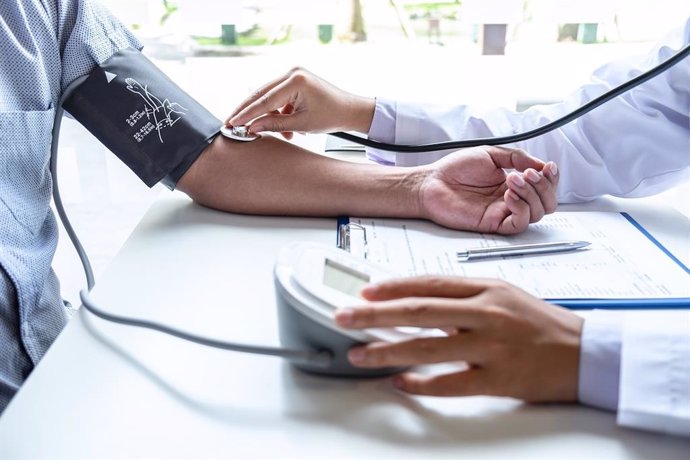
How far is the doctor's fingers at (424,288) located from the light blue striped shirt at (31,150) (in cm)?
50

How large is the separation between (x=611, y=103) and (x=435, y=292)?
0.60 metres

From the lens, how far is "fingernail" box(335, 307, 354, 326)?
20.6 inches

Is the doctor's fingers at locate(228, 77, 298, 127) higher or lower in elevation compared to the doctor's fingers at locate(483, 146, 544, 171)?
higher

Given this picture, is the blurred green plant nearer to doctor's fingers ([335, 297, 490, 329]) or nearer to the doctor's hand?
the doctor's hand

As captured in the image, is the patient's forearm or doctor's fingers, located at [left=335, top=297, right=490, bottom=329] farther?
the patient's forearm

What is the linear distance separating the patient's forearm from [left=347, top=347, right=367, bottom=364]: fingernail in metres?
0.39

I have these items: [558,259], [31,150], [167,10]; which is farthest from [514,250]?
[167,10]

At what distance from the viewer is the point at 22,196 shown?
873 millimetres

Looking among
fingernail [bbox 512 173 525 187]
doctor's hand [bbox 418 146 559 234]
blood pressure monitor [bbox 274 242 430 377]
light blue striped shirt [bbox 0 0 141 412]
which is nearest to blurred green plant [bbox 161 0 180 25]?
light blue striped shirt [bbox 0 0 141 412]

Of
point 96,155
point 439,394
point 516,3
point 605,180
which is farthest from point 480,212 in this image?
point 96,155

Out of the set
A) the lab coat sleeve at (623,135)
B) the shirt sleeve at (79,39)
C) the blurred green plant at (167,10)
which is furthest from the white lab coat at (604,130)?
the blurred green plant at (167,10)

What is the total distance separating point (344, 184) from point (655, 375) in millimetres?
503

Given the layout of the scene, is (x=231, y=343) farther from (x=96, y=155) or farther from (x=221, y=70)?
(x=96, y=155)

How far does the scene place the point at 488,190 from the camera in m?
0.92
